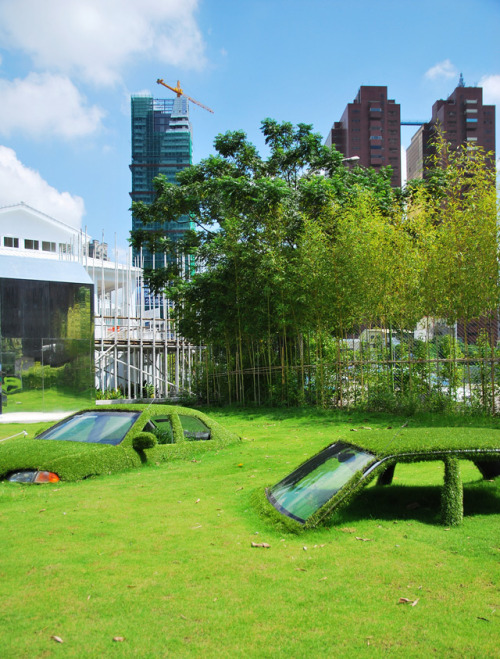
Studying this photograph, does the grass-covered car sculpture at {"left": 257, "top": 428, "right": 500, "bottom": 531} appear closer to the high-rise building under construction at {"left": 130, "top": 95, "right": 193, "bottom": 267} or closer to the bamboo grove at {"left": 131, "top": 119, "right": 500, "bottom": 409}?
the bamboo grove at {"left": 131, "top": 119, "right": 500, "bottom": 409}

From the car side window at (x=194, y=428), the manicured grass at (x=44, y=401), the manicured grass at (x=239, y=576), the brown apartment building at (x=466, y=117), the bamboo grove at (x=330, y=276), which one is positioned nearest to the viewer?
the manicured grass at (x=239, y=576)

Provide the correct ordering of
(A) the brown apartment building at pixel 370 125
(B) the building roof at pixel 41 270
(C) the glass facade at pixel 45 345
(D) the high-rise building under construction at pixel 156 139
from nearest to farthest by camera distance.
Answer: (C) the glass facade at pixel 45 345, (B) the building roof at pixel 41 270, (A) the brown apartment building at pixel 370 125, (D) the high-rise building under construction at pixel 156 139

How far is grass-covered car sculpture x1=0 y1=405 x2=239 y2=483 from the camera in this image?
6.39 m

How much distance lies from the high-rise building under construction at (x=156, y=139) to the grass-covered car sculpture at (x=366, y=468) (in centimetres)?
11448

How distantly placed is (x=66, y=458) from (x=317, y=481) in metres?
3.12

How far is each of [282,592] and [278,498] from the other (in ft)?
5.14

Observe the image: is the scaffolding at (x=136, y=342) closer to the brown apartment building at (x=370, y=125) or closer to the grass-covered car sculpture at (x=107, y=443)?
the grass-covered car sculpture at (x=107, y=443)

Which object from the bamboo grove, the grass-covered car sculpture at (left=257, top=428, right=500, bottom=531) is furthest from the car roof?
the bamboo grove

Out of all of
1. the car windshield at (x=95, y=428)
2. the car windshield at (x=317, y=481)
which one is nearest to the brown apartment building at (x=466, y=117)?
the car windshield at (x=95, y=428)

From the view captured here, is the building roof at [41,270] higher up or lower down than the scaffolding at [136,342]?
higher up

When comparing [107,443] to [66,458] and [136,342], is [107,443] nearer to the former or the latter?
[66,458]

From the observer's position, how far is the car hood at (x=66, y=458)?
638 cm

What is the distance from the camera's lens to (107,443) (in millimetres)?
7070

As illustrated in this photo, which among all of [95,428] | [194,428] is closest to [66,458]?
[95,428]
